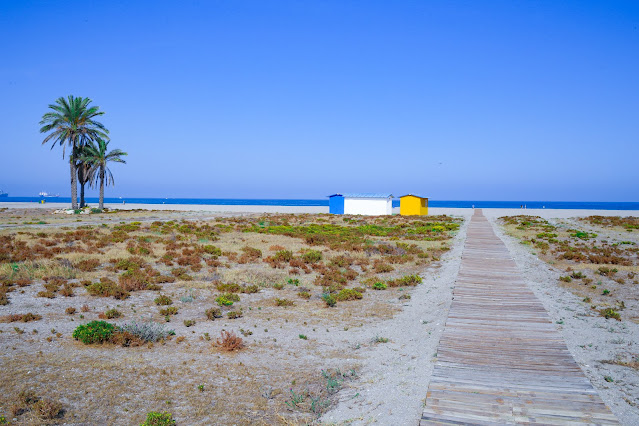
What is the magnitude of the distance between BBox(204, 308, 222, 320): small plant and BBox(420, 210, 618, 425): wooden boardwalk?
20.0 feet

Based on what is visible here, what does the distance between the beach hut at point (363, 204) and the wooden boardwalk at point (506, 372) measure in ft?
160

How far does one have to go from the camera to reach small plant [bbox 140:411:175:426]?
5.96 meters

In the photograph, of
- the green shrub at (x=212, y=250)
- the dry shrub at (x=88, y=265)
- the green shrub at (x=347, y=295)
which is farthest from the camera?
the green shrub at (x=212, y=250)

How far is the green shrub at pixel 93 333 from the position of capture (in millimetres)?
9023

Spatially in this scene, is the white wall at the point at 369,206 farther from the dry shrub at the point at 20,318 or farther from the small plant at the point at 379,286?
the dry shrub at the point at 20,318

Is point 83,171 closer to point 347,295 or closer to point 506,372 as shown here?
point 347,295

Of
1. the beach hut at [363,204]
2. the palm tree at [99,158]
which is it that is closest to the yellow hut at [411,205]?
the beach hut at [363,204]

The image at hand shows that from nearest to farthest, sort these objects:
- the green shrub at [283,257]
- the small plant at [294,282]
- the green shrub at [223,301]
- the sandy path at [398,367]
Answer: the sandy path at [398,367] → the green shrub at [223,301] → the small plant at [294,282] → the green shrub at [283,257]

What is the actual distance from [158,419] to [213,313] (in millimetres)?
5575

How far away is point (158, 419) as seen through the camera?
6.05m

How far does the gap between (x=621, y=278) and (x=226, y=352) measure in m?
15.2

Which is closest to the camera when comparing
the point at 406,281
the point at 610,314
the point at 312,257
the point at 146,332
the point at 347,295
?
the point at 146,332

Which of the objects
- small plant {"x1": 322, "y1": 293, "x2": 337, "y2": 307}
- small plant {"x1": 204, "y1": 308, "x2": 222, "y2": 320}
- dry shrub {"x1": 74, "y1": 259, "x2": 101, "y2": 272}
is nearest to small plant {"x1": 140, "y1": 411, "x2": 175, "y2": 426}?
small plant {"x1": 204, "y1": 308, "x2": 222, "y2": 320}

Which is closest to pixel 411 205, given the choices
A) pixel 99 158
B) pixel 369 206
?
pixel 369 206
